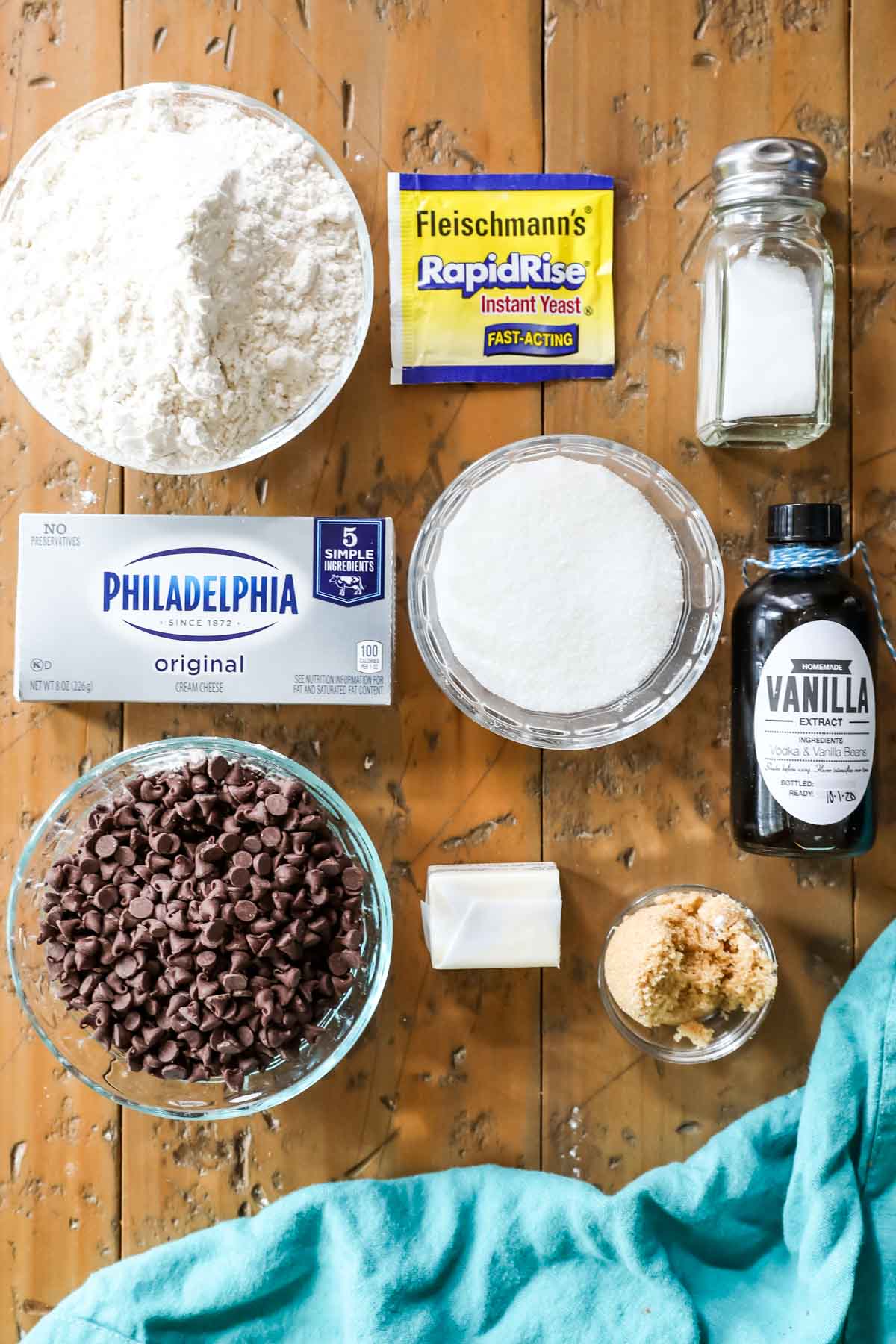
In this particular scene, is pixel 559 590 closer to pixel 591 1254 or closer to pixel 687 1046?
pixel 687 1046

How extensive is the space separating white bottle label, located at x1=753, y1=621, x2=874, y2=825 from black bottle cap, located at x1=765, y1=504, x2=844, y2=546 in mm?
73

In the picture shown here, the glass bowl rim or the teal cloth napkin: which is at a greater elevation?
the glass bowl rim

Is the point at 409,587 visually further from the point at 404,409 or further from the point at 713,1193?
the point at 713,1193

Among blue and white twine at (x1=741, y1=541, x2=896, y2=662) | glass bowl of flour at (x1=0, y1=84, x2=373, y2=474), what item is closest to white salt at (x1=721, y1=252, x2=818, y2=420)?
blue and white twine at (x1=741, y1=541, x2=896, y2=662)

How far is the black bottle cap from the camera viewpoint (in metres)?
0.79

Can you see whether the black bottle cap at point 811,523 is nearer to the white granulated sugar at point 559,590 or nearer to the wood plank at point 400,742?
the white granulated sugar at point 559,590

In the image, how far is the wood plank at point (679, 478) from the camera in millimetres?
875

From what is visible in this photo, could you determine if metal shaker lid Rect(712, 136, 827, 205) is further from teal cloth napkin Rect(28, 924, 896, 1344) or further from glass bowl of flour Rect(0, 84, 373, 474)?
teal cloth napkin Rect(28, 924, 896, 1344)

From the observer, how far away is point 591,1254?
0.84 meters

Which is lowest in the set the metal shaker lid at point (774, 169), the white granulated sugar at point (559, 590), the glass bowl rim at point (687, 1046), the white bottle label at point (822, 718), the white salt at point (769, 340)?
the glass bowl rim at point (687, 1046)

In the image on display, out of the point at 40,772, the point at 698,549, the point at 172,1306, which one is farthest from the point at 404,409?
the point at 172,1306

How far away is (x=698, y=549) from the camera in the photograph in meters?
0.85

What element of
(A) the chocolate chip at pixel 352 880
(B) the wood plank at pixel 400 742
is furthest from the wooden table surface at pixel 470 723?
(A) the chocolate chip at pixel 352 880

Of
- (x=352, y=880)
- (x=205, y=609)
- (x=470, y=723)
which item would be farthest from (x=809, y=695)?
(x=205, y=609)
